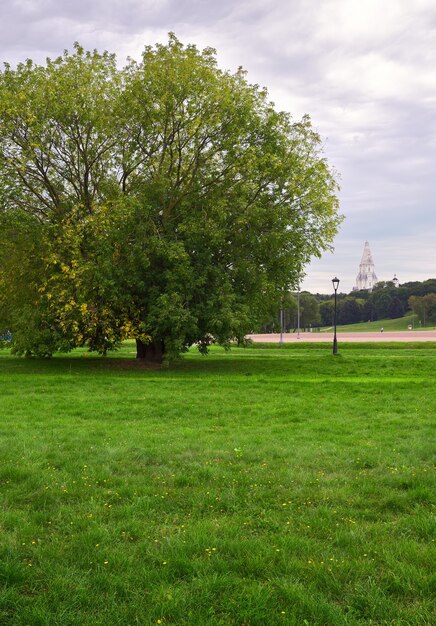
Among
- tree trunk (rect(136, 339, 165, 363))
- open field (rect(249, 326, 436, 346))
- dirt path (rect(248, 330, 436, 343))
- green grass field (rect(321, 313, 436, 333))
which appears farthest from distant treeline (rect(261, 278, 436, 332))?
tree trunk (rect(136, 339, 165, 363))

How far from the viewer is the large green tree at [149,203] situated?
22500mm

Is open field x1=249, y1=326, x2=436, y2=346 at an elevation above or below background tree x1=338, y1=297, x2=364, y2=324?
below

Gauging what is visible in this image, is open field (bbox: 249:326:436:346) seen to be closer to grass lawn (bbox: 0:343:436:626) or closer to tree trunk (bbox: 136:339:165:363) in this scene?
tree trunk (bbox: 136:339:165:363)

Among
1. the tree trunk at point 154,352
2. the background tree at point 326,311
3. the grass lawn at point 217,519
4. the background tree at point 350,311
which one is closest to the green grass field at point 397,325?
the background tree at point 350,311

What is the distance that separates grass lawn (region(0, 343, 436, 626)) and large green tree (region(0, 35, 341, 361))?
1100 centimetres

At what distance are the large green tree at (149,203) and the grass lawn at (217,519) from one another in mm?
10999

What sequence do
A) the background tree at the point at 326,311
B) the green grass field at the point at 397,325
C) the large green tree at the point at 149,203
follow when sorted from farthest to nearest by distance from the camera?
1. the background tree at the point at 326,311
2. the green grass field at the point at 397,325
3. the large green tree at the point at 149,203

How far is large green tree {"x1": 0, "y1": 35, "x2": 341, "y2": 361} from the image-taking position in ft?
73.8

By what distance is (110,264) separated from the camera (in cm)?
2188

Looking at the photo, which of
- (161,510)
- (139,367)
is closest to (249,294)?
(139,367)

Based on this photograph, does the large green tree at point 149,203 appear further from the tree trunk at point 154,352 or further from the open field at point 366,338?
the open field at point 366,338

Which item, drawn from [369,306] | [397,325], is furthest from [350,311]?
[397,325]

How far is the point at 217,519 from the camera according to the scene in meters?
5.42

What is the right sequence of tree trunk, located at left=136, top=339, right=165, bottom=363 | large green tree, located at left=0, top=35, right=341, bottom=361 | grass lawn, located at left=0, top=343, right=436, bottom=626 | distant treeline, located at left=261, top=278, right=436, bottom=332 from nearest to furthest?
grass lawn, located at left=0, top=343, right=436, bottom=626 → large green tree, located at left=0, top=35, right=341, bottom=361 → tree trunk, located at left=136, top=339, right=165, bottom=363 → distant treeline, located at left=261, top=278, right=436, bottom=332
